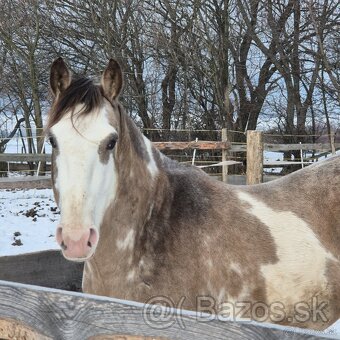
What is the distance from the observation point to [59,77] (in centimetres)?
232

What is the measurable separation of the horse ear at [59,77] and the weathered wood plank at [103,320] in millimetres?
1174

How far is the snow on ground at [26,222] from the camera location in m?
6.00

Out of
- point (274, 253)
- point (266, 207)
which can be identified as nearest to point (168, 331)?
point (274, 253)

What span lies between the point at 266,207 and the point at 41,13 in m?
15.8

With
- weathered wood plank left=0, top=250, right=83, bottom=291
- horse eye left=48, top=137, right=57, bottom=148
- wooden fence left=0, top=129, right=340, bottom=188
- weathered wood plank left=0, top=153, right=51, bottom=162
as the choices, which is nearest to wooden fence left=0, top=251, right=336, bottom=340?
horse eye left=48, top=137, right=57, bottom=148

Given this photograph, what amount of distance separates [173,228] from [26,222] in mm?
5718

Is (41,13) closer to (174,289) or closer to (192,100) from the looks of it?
(192,100)

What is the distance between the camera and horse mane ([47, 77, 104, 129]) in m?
2.12

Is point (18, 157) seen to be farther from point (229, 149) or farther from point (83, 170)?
point (83, 170)

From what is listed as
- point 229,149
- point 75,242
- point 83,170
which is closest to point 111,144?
point 83,170

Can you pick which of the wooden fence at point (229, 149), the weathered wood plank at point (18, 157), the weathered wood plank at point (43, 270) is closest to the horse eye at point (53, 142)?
the weathered wood plank at point (43, 270)

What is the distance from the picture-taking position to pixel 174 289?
2.20m

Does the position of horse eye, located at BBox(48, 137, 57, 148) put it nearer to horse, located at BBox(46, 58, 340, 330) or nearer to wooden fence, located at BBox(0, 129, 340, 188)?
horse, located at BBox(46, 58, 340, 330)

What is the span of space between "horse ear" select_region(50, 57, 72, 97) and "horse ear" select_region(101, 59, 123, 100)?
0.63 ft
